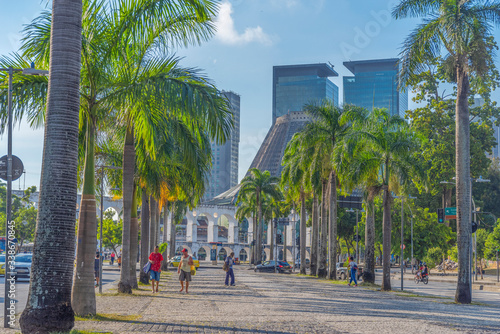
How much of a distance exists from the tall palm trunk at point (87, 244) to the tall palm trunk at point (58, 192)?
4.33 meters

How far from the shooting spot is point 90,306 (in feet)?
48.7

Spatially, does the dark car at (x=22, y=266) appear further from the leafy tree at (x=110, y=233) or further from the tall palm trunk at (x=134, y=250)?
the leafy tree at (x=110, y=233)

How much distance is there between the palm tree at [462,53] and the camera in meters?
23.5

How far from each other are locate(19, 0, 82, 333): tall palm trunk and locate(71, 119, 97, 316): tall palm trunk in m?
4.33

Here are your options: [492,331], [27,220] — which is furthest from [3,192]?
[492,331]

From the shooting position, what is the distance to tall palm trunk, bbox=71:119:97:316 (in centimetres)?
1489

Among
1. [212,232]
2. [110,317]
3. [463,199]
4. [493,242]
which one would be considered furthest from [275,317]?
[212,232]

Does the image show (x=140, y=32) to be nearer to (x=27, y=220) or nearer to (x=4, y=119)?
(x=4, y=119)

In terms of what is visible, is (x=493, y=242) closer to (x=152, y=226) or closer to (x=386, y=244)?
(x=386, y=244)

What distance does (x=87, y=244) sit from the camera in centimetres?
1523

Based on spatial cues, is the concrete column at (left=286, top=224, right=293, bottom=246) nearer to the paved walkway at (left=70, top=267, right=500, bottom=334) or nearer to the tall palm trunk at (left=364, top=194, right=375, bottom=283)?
the tall palm trunk at (left=364, top=194, right=375, bottom=283)

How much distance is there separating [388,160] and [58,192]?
2390 centimetres

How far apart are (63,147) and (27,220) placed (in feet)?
242

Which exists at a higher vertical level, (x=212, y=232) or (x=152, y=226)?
(x=152, y=226)
